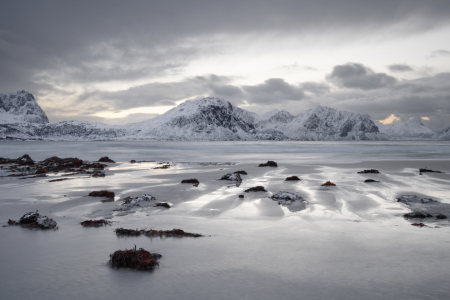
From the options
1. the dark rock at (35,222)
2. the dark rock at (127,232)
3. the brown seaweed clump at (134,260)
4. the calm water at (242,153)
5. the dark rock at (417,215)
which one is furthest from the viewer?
the calm water at (242,153)

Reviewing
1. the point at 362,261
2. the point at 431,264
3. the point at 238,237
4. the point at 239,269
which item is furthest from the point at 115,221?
the point at 431,264

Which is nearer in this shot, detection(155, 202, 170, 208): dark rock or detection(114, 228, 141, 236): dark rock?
detection(114, 228, 141, 236): dark rock

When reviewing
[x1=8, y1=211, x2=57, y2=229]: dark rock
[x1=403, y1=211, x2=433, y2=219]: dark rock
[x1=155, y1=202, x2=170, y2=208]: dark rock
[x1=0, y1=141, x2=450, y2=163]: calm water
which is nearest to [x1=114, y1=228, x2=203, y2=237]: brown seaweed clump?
[x1=8, y1=211, x2=57, y2=229]: dark rock

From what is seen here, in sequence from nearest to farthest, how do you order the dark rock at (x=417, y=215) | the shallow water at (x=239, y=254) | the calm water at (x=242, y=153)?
1. the shallow water at (x=239, y=254)
2. the dark rock at (x=417, y=215)
3. the calm water at (x=242, y=153)

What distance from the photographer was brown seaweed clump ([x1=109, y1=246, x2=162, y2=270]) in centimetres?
413

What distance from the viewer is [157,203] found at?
8508 mm

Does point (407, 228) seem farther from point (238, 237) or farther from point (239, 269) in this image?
point (239, 269)

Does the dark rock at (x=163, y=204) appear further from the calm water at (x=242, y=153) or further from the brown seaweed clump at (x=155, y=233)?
the calm water at (x=242, y=153)

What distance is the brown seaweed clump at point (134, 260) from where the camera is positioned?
4133 millimetres

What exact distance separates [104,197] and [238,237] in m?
6.18

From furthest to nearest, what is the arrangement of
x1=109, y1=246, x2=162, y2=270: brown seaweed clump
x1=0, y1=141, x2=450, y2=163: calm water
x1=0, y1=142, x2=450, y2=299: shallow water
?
1. x1=0, y1=141, x2=450, y2=163: calm water
2. x1=109, y1=246, x2=162, y2=270: brown seaweed clump
3. x1=0, y1=142, x2=450, y2=299: shallow water

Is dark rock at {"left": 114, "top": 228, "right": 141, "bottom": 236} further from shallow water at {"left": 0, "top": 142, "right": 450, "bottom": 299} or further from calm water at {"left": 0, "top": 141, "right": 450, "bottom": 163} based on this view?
calm water at {"left": 0, "top": 141, "right": 450, "bottom": 163}

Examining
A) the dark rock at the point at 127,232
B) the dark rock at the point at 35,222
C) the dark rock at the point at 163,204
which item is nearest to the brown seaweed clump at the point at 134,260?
the dark rock at the point at 127,232

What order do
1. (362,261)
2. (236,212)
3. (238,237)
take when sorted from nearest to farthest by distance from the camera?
(362,261) < (238,237) < (236,212)
